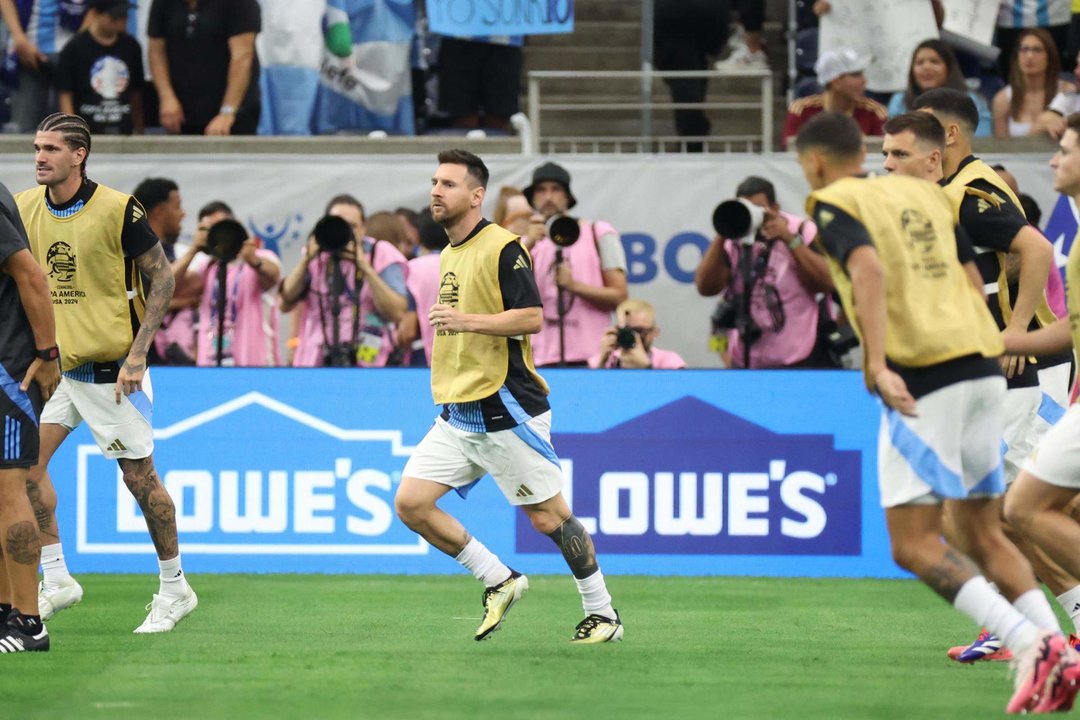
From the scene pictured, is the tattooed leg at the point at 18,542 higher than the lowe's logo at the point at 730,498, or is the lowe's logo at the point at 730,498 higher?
the tattooed leg at the point at 18,542

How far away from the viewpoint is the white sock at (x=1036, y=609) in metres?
6.54

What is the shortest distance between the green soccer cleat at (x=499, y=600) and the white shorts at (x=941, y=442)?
8.36ft

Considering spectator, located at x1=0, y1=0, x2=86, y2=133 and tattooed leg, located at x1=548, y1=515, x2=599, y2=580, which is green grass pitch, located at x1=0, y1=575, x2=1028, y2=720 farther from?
spectator, located at x1=0, y1=0, x2=86, y2=133

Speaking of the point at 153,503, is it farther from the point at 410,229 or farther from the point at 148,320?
the point at 410,229

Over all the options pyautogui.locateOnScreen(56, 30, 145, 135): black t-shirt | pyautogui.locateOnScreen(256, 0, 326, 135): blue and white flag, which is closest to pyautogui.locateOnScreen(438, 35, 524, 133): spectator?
pyautogui.locateOnScreen(256, 0, 326, 135): blue and white flag

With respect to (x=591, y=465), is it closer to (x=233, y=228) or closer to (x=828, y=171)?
(x=233, y=228)

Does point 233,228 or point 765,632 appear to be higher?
point 233,228

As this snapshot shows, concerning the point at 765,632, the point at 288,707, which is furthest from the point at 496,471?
the point at 288,707

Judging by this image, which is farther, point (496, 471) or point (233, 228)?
point (233, 228)

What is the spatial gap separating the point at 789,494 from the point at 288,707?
6.25 m

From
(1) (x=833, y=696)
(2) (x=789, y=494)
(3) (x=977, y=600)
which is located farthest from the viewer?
(2) (x=789, y=494)

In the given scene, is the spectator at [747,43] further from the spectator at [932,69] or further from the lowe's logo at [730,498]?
the lowe's logo at [730,498]

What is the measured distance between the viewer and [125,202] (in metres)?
9.05

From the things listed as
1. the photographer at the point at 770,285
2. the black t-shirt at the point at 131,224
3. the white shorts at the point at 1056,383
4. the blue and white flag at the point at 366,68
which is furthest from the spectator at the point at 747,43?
the black t-shirt at the point at 131,224
